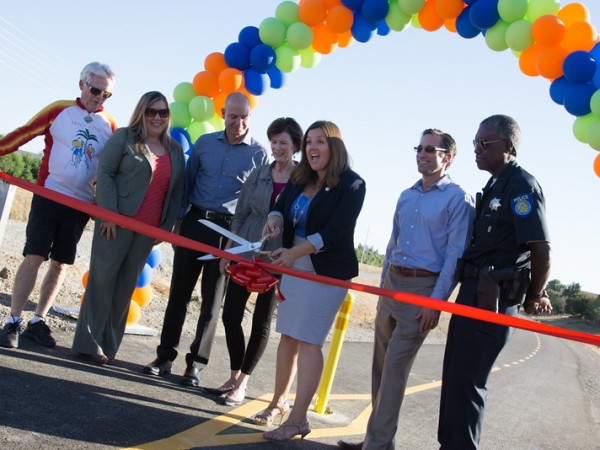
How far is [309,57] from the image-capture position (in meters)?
7.47

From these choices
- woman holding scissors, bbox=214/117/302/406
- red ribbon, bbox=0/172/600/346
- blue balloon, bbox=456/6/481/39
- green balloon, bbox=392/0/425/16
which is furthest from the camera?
green balloon, bbox=392/0/425/16

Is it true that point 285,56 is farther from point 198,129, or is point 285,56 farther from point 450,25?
point 450,25

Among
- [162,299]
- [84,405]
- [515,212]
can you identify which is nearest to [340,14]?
[515,212]

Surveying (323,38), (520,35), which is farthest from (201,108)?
(520,35)

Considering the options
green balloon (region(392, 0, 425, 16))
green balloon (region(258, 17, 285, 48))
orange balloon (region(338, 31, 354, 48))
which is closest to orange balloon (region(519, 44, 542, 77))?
green balloon (region(392, 0, 425, 16))

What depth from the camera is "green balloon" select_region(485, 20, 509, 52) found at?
617cm

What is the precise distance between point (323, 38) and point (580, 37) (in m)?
2.57

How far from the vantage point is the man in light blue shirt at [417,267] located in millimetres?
4172

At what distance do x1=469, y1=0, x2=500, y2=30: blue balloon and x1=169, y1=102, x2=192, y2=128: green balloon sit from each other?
2979 mm

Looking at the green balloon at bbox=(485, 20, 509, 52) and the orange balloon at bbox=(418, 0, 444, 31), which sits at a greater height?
the orange balloon at bbox=(418, 0, 444, 31)

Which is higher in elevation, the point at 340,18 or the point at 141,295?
the point at 340,18

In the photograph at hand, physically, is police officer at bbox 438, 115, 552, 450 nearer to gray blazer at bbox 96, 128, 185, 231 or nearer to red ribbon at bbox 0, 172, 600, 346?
red ribbon at bbox 0, 172, 600, 346

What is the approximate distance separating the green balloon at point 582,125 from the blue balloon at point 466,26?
126 centimetres

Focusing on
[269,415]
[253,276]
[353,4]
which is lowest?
[269,415]
